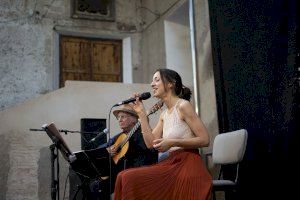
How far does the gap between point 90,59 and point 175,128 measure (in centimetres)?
663

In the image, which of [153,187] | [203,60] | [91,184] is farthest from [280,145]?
[203,60]

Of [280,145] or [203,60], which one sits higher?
[203,60]

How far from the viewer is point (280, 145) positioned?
3688 mm

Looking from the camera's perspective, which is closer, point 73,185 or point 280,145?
point 280,145

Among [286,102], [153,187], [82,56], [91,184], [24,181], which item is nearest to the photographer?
[153,187]

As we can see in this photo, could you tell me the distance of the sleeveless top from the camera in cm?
288

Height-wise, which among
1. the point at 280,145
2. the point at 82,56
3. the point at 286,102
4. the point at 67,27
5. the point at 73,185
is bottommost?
the point at 73,185

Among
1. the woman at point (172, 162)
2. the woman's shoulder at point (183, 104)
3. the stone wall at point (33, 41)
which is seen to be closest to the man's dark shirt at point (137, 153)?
the woman at point (172, 162)

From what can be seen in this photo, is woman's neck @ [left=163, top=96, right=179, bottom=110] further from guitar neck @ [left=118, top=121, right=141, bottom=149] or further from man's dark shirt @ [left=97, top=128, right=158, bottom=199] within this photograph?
man's dark shirt @ [left=97, top=128, right=158, bottom=199]

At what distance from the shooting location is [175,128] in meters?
2.90

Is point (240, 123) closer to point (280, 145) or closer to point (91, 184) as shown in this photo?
point (280, 145)

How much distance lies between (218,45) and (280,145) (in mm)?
1831

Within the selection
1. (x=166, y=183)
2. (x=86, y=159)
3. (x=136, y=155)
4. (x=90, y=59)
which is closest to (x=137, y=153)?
(x=136, y=155)

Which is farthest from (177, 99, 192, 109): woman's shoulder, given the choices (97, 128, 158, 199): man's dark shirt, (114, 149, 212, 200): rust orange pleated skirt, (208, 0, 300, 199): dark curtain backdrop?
(97, 128, 158, 199): man's dark shirt
